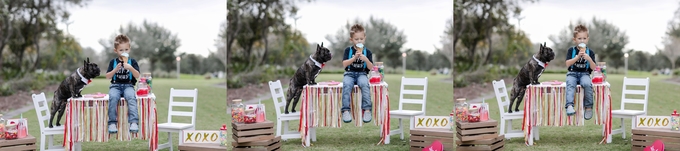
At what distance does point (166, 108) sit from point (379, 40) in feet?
6.57

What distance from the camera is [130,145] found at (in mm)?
5910

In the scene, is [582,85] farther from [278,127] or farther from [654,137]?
[278,127]

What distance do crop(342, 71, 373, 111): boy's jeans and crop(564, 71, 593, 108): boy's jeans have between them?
164 cm

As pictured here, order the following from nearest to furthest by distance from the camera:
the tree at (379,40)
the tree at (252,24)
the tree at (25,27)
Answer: the tree at (379,40) → the tree at (252,24) → the tree at (25,27)

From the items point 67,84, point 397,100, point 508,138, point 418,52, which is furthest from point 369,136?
point 67,84

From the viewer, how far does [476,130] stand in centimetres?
518

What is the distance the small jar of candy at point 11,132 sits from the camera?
16.8 feet

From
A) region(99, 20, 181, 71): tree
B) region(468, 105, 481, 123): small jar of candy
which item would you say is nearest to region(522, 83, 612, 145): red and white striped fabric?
region(468, 105, 481, 123): small jar of candy

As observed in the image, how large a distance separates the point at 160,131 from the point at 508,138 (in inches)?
118

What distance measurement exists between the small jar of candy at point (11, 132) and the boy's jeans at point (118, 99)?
70cm

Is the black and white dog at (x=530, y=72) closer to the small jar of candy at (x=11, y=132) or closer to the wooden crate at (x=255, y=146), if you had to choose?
the wooden crate at (x=255, y=146)

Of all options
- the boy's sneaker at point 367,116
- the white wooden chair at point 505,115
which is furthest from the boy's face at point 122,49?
the white wooden chair at point 505,115

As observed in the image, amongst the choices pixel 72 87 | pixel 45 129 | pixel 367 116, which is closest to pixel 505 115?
pixel 367 116

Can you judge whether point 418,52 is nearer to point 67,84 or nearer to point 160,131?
point 160,131
